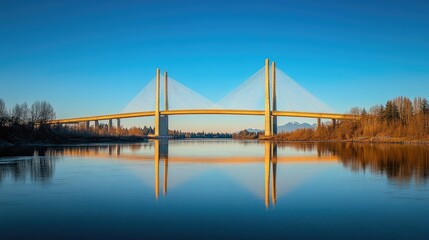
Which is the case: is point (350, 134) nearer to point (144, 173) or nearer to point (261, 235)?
point (144, 173)

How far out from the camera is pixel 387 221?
5.36 metres

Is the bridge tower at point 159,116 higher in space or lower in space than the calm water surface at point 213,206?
higher

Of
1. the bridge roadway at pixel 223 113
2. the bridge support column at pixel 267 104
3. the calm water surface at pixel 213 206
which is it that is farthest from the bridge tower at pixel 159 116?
the calm water surface at pixel 213 206

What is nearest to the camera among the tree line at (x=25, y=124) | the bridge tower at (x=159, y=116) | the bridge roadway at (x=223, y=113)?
the tree line at (x=25, y=124)

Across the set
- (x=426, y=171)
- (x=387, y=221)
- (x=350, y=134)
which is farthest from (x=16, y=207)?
(x=350, y=134)

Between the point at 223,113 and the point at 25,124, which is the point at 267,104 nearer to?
the point at 223,113

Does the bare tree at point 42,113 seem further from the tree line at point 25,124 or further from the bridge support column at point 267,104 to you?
the bridge support column at point 267,104

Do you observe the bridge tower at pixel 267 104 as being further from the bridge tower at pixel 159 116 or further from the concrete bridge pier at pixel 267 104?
the bridge tower at pixel 159 116

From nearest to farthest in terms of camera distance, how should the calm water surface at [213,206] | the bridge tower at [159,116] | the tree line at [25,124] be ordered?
the calm water surface at [213,206] → the tree line at [25,124] → the bridge tower at [159,116]

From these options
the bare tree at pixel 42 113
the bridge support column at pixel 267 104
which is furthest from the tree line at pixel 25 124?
the bridge support column at pixel 267 104

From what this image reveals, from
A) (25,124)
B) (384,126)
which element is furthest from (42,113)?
(384,126)

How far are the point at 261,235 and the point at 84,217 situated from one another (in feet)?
8.20

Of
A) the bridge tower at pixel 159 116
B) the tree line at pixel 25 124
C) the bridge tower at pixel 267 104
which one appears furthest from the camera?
the bridge tower at pixel 159 116

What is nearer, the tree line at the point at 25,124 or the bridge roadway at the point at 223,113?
the tree line at the point at 25,124
